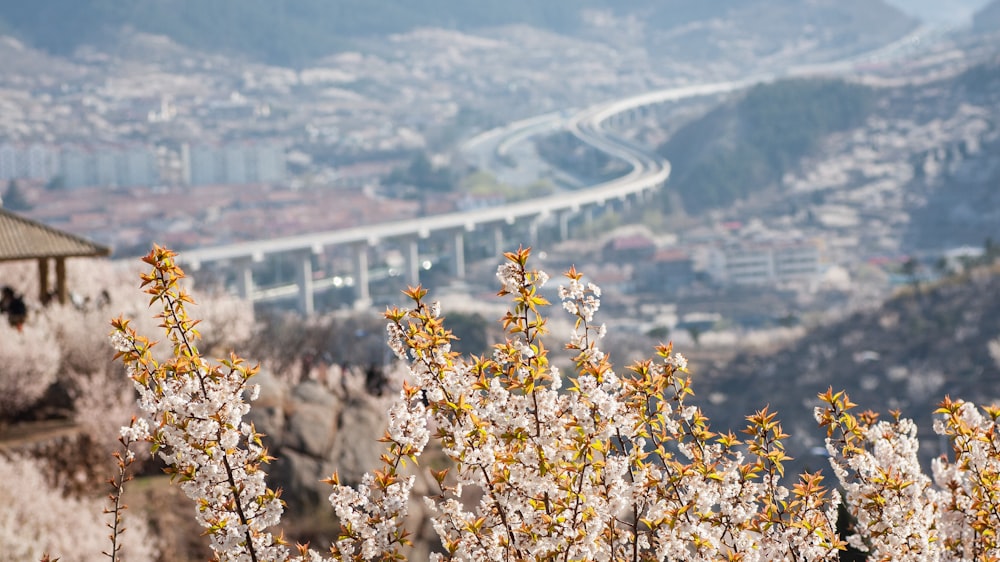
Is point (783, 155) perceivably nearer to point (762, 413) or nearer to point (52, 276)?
point (52, 276)

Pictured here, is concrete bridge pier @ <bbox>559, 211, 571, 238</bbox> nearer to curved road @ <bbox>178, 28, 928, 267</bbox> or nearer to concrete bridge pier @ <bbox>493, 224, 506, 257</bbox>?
curved road @ <bbox>178, 28, 928, 267</bbox>

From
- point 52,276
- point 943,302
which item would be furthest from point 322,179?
point 52,276

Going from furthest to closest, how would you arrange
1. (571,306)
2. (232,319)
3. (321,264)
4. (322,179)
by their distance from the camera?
(322,179) → (321,264) → (232,319) → (571,306)

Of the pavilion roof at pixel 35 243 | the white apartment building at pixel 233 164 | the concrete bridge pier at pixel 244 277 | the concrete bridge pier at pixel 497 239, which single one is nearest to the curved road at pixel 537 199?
the concrete bridge pier at pixel 244 277

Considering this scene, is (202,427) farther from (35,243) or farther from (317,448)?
(35,243)

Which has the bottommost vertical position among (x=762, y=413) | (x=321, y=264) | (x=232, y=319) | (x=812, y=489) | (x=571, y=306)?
(x=321, y=264)

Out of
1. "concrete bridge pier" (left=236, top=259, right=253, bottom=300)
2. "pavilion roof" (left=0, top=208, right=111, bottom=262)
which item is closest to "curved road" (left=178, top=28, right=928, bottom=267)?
"concrete bridge pier" (left=236, top=259, right=253, bottom=300)

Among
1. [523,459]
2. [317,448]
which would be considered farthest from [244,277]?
[523,459]
